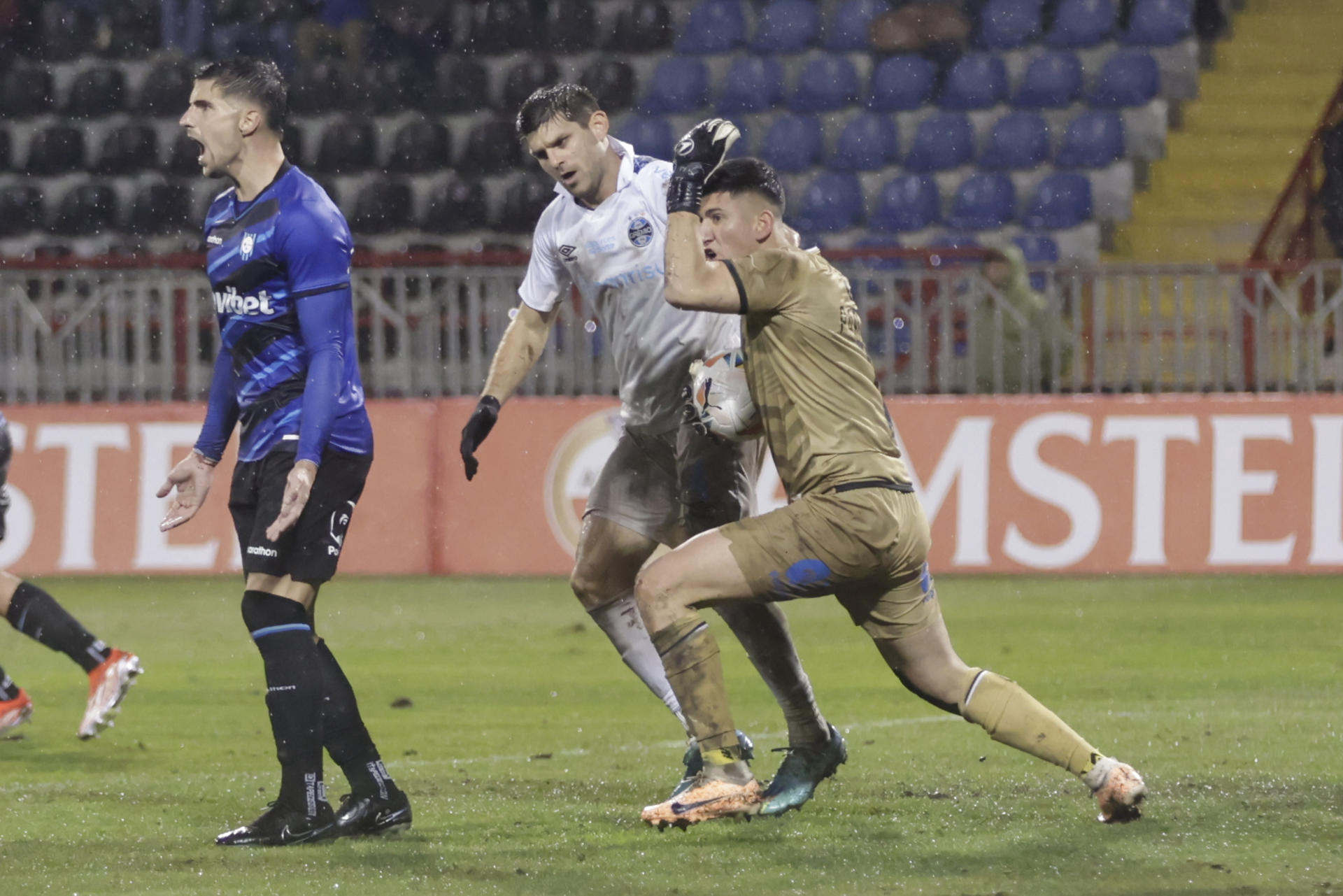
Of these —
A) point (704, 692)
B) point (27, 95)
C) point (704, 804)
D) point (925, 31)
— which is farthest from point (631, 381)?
point (27, 95)

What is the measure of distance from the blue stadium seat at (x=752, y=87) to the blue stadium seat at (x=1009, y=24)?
77.1 inches

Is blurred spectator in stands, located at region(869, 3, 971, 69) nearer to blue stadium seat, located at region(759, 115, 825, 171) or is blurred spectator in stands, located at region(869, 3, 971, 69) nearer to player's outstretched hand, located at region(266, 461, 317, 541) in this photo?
blue stadium seat, located at region(759, 115, 825, 171)

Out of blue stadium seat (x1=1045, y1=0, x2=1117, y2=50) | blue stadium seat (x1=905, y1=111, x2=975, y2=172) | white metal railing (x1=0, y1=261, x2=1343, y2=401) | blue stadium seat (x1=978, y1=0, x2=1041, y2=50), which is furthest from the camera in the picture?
blue stadium seat (x1=978, y1=0, x2=1041, y2=50)

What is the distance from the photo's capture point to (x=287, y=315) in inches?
197

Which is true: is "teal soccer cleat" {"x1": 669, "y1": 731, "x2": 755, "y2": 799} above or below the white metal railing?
below

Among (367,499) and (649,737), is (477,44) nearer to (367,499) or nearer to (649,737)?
(367,499)

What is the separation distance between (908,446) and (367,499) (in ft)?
11.1

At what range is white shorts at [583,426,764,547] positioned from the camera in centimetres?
564

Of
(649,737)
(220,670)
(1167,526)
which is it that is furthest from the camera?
(1167,526)

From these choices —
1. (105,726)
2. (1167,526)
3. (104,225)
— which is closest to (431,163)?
(104,225)

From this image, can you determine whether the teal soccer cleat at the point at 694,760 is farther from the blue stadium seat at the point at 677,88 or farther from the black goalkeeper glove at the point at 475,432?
the blue stadium seat at the point at 677,88

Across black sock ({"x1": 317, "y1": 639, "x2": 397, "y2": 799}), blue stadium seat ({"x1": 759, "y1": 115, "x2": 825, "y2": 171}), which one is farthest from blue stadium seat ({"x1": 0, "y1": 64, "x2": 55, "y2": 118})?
black sock ({"x1": 317, "y1": 639, "x2": 397, "y2": 799})

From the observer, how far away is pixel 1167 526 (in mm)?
11250

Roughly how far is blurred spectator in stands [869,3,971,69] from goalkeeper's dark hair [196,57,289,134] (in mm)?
13096
